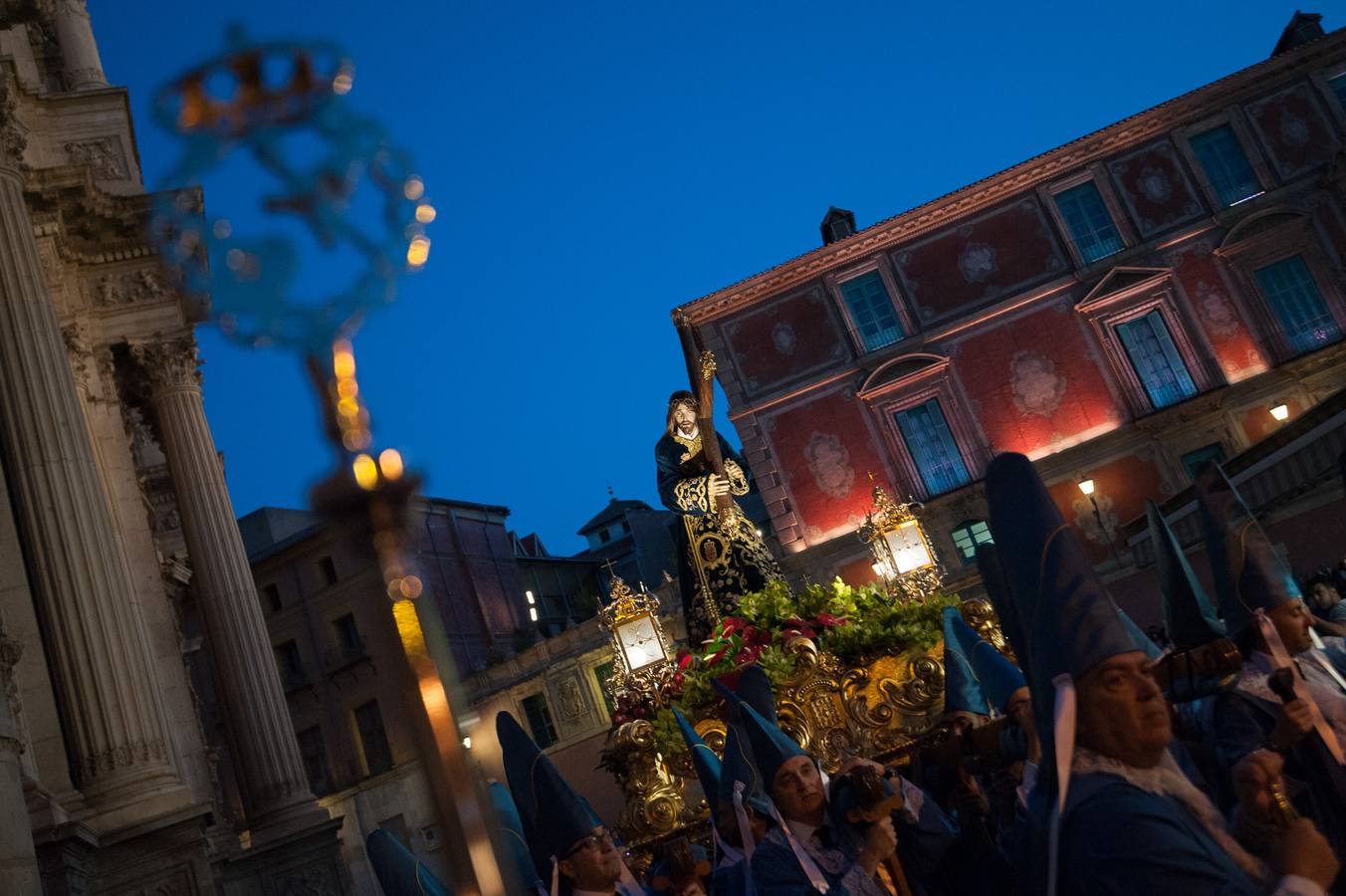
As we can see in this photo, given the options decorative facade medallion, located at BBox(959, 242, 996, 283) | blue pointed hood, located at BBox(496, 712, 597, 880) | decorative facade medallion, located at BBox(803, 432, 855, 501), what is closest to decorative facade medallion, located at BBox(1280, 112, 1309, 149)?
decorative facade medallion, located at BBox(959, 242, 996, 283)

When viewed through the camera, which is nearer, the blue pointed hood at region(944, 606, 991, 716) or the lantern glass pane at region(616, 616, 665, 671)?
the blue pointed hood at region(944, 606, 991, 716)

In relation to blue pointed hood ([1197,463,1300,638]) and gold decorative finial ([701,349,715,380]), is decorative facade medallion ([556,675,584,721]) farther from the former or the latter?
blue pointed hood ([1197,463,1300,638])

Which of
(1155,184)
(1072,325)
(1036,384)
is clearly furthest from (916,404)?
(1155,184)

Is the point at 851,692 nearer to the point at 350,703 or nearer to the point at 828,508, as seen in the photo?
the point at 828,508

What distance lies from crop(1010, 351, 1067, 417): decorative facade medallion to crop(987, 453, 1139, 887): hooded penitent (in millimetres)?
34578

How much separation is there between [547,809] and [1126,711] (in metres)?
3.61

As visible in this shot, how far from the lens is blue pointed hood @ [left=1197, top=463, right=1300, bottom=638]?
5.01 metres

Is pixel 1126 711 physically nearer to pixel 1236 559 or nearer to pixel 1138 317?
pixel 1236 559

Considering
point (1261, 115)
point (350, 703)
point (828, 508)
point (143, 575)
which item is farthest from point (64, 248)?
point (1261, 115)

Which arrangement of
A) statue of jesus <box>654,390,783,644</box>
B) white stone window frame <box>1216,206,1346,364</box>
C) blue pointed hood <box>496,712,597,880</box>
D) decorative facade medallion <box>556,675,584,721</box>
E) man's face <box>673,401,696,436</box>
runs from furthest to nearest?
1. decorative facade medallion <box>556,675,584,721</box>
2. white stone window frame <box>1216,206,1346,364</box>
3. man's face <box>673,401,696,436</box>
4. statue of jesus <box>654,390,783,644</box>
5. blue pointed hood <box>496,712,597,880</box>

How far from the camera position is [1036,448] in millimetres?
36406

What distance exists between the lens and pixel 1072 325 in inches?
1457

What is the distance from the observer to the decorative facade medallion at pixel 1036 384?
120ft

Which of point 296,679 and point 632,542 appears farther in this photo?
point 632,542
